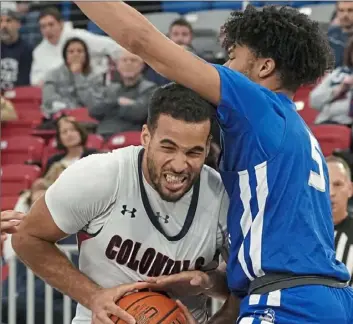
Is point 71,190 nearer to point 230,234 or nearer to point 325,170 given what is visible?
point 230,234

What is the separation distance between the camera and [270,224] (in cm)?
312

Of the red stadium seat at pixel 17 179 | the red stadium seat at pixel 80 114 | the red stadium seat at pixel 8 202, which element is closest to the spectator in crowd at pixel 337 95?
the red stadium seat at pixel 80 114

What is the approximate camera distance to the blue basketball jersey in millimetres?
3111

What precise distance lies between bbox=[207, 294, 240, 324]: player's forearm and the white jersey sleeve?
620mm

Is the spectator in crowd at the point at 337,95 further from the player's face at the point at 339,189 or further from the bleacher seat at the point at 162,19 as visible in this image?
the bleacher seat at the point at 162,19

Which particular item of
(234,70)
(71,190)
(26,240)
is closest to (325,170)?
(234,70)

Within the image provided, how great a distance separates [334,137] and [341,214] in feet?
6.69

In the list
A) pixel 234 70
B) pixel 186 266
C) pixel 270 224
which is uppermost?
pixel 234 70

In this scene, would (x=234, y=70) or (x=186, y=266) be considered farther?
(x=186, y=266)

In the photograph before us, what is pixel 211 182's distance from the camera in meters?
3.62

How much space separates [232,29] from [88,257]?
1045 mm

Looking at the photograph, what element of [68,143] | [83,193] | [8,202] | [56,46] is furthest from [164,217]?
[56,46]

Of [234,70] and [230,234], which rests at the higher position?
[234,70]

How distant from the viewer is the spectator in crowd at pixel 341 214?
18.5 feet
